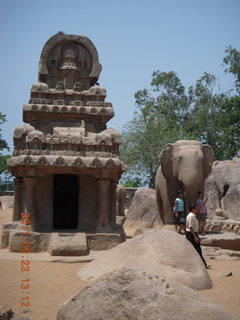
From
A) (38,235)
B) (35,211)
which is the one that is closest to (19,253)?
(38,235)

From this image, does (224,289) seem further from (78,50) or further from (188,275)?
(78,50)

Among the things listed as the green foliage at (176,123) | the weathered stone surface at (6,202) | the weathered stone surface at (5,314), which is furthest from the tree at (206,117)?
the weathered stone surface at (5,314)

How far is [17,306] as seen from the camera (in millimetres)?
5680

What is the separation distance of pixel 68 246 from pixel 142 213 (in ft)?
29.7

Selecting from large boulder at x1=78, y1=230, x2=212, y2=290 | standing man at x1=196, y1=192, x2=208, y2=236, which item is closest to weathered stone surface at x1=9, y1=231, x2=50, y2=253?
large boulder at x1=78, y1=230, x2=212, y2=290

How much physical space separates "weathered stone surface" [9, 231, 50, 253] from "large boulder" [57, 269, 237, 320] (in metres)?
6.27

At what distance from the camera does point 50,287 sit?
6.99 m

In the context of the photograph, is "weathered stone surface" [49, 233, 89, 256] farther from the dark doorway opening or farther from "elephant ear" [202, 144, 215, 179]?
"elephant ear" [202, 144, 215, 179]

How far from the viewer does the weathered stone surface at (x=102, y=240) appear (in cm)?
1091

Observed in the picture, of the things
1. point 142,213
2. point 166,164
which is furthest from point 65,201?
point 142,213

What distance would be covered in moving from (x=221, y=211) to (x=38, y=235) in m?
12.1

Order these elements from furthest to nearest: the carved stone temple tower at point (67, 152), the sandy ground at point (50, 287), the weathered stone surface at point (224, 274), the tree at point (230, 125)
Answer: the tree at point (230, 125), the carved stone temple tower at point (67, 152), the weathered stone surface at point (224, 274), the sandy ground at point (50, 287)

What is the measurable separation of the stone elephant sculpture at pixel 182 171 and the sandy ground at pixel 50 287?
3.22 metres
